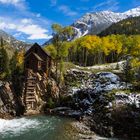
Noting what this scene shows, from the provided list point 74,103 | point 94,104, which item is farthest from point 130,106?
point 74,103

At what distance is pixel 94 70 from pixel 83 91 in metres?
20.1

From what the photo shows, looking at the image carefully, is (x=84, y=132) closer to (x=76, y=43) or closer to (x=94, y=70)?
(x=94, y=70)

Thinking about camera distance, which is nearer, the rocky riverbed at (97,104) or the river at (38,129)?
the river at (38,129)

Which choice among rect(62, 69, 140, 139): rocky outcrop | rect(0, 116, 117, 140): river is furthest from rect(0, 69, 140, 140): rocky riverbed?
rect(0, 116, 117, 140): river

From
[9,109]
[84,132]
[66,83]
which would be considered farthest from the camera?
[66,83]

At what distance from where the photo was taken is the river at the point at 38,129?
59406 millimetres

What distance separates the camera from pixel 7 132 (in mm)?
62625

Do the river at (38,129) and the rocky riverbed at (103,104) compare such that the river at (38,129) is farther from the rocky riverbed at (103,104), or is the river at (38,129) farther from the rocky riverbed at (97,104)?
the rocky riverbed at (103,104)

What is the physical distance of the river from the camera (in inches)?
2339

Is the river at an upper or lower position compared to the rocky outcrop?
lower

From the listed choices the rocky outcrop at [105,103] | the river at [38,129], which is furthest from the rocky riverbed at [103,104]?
the river at [38,129]

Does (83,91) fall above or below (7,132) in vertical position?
above

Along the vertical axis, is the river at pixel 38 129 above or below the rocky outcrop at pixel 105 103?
below

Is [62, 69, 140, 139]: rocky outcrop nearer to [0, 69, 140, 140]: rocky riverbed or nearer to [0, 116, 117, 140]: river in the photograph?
[0, 69, 140, 140]: rocky riverbed
